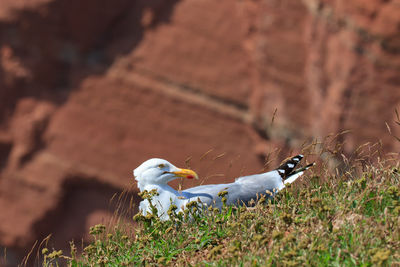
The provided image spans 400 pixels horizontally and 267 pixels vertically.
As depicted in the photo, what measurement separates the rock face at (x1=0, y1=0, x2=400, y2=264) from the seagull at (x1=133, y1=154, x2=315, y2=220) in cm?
475

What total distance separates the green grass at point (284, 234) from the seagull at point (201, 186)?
0.13 metres

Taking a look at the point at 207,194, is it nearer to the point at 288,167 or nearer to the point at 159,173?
the point at 159,173

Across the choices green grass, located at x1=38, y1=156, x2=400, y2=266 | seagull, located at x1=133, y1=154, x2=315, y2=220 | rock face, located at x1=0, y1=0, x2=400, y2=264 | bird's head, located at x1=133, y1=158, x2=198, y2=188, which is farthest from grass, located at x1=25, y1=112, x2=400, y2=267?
rock face, located at x1=0, y1=0, x2=400, y2=264

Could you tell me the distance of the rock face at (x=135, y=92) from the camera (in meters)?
8.11

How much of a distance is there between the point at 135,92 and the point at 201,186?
5.62 m

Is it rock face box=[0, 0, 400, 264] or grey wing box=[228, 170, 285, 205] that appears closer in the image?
grey wing box=[228, 170, 285, 205]

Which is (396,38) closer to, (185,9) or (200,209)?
(185,9)

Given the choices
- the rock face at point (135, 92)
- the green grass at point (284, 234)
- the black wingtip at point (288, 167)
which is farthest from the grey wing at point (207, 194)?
the rock face at point (135, 92)

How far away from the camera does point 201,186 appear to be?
3.08m

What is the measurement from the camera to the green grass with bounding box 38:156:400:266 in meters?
2.12

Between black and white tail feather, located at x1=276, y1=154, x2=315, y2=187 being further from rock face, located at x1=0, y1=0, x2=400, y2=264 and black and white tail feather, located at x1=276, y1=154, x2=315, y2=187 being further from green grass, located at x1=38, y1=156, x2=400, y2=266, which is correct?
rock face, located at x1=0, y1=0, x2=400, y2=264

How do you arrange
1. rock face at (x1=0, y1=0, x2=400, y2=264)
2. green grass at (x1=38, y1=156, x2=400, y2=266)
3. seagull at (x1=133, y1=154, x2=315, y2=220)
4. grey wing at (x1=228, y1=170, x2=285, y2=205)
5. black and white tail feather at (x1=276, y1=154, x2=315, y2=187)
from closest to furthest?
green grass at (x1=38, y1=156, x2=400, y2=266) < seagull at (x1=133, y1=154, x2=315, y2=220) < grey wing at (x1=228, y1=170, x2=285, y2=205) < black and white tail feather at (x1=276, y1=154, x2=315, y2=187) < rock face at (x1=0, y1=0, x2=400, y2=264)

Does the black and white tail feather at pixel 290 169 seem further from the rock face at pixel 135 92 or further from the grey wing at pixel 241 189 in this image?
the rock face at pixel 135 92

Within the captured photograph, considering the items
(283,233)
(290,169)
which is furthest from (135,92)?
(283,233)
